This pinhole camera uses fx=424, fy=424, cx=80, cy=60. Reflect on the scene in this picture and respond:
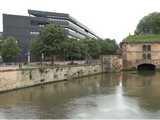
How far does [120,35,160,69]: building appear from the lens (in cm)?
9650

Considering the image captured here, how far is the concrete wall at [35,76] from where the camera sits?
159 ft

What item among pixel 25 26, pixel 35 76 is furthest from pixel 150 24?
pixel 35 76

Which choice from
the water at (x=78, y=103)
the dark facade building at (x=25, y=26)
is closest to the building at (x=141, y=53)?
the dark facade building at (x=25, y=26)

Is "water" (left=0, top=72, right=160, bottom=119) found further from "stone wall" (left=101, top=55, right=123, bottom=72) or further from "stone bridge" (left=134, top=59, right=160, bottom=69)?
"stone bridge" (left=134, top=59, right=160, bottom=69)

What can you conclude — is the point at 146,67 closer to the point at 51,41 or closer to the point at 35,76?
the point at 51,41

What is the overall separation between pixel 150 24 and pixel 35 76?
7385cm

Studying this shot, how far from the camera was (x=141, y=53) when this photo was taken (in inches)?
3814

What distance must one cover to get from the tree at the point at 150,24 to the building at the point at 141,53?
25.5 meters

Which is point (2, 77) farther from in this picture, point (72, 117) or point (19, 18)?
point (19, 18)

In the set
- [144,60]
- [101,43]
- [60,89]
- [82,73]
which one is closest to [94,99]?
[60,89]

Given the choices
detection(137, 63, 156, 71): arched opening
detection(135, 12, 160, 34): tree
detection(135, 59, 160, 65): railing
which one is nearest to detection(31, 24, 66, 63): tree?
detection(135, 59, 160, 65): railing

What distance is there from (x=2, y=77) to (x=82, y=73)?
30822 mm

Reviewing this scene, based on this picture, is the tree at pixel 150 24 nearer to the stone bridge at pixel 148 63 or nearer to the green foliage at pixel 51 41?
the stone bridge at pixel 148 63

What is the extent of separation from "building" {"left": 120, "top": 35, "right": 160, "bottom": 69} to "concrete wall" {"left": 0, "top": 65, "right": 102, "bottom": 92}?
21.6m
